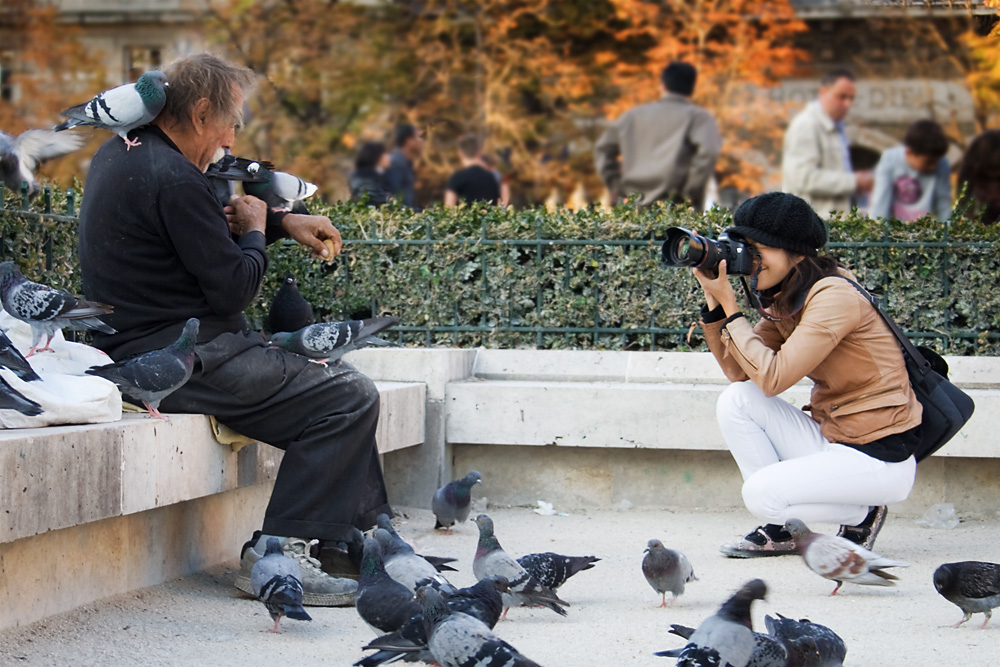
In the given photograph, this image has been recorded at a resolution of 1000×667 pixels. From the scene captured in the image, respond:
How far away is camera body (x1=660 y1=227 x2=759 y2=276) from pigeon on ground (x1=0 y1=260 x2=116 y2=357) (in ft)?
6.96

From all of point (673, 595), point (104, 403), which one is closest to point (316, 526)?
point (104, 403)

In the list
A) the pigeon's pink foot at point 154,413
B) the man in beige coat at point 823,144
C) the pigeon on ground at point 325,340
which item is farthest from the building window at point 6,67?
the pigeon's pink foot at point 154,413

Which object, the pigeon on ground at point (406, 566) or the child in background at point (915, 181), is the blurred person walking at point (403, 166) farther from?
the pigeon on ground at point (406, 566)

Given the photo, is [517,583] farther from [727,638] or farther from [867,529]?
[867,529]

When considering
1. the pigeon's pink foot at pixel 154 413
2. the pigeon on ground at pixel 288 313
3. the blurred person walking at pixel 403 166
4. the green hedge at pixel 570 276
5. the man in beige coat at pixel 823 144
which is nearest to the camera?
the pigeon's pink foot at pixel 154 413

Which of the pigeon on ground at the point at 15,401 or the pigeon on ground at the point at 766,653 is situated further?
the pigeon on ground at the point at 15,401

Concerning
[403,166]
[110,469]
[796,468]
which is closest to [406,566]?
[110,469]

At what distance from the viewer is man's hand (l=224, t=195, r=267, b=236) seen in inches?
179

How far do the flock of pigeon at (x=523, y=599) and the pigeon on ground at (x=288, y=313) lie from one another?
1254 millimetres

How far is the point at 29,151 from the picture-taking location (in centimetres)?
562

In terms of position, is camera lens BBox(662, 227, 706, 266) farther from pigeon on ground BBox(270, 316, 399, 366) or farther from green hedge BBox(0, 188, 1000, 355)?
green hedge BBox(0, 188, 1000, 355)

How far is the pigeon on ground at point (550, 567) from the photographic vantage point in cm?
406

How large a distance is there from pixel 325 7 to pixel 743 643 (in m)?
16.0

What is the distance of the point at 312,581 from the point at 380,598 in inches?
25.7
